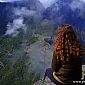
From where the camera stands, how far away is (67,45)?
17.3 feet

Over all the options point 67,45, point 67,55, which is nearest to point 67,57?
point 67,55

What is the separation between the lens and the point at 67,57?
5316mm

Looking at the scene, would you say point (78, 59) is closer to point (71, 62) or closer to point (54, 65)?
point (71, 62)

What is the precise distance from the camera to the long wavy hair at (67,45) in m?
5.27

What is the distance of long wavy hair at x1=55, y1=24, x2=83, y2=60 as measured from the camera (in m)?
5.27

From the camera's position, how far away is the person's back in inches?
208

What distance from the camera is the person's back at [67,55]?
5.28 meters

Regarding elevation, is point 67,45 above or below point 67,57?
above

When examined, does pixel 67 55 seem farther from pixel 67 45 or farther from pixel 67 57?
pixel 67 45

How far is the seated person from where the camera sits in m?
5.28

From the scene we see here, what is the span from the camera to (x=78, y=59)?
539 cm

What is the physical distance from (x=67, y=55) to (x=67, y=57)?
4cm

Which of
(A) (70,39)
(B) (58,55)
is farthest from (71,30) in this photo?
(B) (58,55)

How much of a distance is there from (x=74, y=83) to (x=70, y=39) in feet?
2.80
